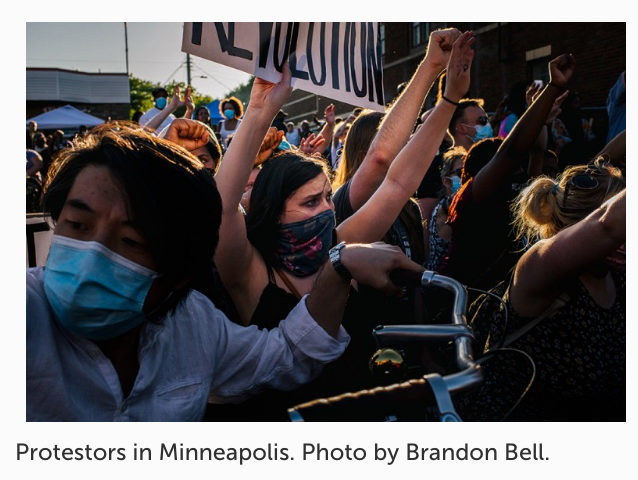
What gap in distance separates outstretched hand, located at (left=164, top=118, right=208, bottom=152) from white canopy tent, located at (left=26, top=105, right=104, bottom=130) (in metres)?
18.7

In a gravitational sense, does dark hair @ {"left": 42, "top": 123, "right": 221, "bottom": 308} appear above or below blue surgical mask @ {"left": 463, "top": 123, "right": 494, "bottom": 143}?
below

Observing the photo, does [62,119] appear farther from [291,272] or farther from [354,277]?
[354,277]

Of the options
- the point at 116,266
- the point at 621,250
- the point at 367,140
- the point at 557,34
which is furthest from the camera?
the point at 557,34

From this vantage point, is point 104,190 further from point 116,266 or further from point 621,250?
point 621,250

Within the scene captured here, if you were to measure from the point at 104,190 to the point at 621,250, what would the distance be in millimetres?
1779

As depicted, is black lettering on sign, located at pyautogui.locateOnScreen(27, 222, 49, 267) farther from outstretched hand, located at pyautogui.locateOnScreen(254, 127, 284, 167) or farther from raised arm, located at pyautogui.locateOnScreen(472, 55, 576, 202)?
raised arm, located at pyautogui.locateOnScreen(472, 55, 576, 202)

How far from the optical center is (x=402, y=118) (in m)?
2.86

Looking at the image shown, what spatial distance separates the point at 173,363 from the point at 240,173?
2.50 feet

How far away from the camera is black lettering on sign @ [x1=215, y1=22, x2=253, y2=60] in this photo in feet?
7.64

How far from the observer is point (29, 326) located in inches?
56.8

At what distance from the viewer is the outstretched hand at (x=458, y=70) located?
2.72m

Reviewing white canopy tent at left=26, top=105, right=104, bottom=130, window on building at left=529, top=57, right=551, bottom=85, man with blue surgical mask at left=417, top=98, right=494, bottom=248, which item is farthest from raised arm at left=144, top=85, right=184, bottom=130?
white canopy tent at left=26, top=105, right=104, bottom=130
